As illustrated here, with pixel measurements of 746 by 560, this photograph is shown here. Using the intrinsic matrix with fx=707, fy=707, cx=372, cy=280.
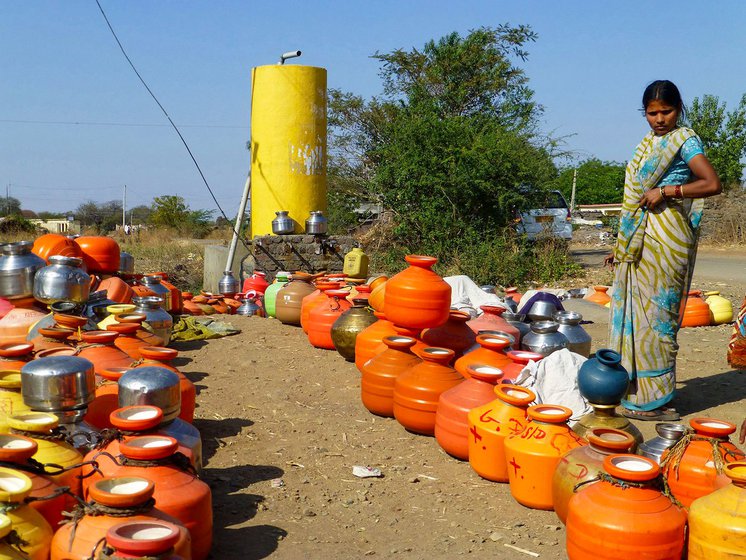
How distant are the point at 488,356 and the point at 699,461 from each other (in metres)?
1.67

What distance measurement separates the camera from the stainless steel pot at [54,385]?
3.25 meters

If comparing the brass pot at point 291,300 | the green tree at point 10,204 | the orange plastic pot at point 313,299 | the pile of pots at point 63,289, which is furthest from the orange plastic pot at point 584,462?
the green tree at point 10,204

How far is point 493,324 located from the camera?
5.59 metres

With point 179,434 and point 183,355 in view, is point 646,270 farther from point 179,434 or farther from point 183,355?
point 183,355

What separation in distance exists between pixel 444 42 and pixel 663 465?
1665cm

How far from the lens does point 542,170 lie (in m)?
13.9

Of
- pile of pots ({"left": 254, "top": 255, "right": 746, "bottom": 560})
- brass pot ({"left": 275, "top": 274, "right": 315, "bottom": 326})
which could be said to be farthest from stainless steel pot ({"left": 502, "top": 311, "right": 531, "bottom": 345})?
brass pot ({"left": 275, "top": 274, "right": 315, "bottom": 326})

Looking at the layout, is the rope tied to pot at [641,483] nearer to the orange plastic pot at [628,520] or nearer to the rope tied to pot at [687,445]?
the orange plastic pot at [628,520]

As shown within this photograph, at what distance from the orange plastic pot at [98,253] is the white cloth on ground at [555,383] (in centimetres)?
445

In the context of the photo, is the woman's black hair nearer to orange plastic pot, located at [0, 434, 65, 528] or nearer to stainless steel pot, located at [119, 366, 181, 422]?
stainless steel pot, located at [119, 366, 181, 422]

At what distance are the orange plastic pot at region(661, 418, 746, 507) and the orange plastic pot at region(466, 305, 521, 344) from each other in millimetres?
2458

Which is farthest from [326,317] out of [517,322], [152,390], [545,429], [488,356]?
[545,429]

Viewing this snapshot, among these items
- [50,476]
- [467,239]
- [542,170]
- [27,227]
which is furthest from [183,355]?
[27,227]

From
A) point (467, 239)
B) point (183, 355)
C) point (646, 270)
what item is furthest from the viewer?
point (467, 239)
